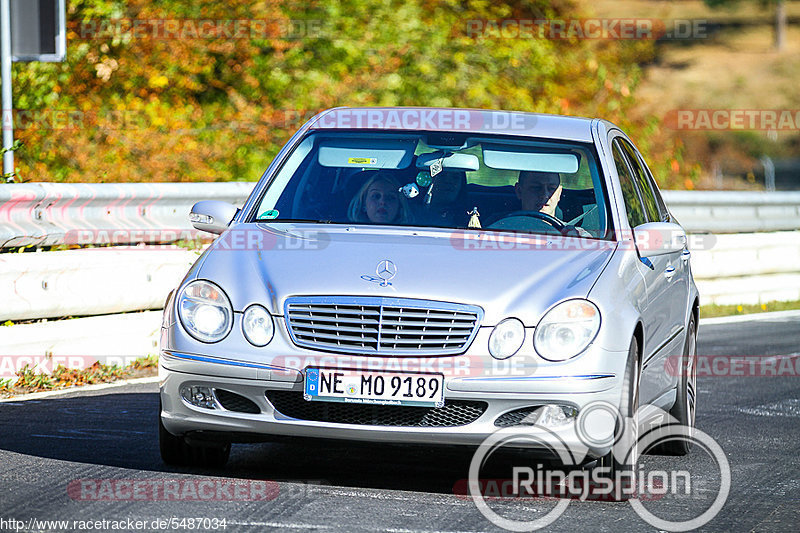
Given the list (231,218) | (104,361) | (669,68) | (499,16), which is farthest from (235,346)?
(669,68)

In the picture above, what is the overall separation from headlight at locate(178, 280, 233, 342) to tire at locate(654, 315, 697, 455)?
277 centimetres

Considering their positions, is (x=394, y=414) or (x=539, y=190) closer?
(x=394, y=414)

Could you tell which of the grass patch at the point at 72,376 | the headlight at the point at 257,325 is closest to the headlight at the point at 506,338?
the headlight at the point at 257,325

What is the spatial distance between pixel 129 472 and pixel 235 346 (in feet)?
2.82

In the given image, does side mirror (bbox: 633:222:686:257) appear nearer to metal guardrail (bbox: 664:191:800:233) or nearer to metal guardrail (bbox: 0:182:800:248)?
metal guardrail (bbox: 0:182:800:248)

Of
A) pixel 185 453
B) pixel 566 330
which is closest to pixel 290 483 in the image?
pixel 185 453

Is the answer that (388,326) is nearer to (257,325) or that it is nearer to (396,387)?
(396,387)

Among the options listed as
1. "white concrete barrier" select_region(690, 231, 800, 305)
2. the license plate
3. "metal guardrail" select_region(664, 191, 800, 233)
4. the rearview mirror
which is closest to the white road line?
"white concrete barrier" select_region(690, 231, 800, 305)

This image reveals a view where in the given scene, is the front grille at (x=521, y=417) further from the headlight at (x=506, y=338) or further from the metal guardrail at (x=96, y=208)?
the metal guardrail at (x=96, y=208)

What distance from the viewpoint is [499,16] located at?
85.5 feet

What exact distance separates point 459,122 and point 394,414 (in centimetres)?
216

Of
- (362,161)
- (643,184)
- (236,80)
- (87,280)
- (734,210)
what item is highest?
(236,80)

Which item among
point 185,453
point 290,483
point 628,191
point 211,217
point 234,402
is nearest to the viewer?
point 234,402

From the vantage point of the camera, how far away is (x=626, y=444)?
6320 millimetres
